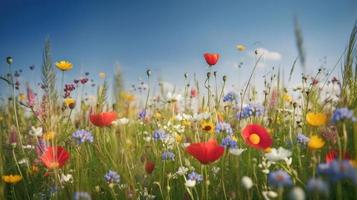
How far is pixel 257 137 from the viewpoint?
5.44 ft

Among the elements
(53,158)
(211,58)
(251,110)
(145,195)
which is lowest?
(145,195)

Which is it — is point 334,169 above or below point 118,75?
below

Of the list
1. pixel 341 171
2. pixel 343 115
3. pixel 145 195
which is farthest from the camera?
pixel 145 195

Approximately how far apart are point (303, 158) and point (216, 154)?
0.73m

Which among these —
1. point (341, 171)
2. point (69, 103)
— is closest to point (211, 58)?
point (69, 103)

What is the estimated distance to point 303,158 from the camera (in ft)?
6.68

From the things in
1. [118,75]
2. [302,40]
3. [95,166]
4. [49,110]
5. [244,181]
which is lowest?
[95,166]

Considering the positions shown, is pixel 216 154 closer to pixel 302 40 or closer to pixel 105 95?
pixel 302 40

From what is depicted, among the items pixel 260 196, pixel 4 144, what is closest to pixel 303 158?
pixel 260 196

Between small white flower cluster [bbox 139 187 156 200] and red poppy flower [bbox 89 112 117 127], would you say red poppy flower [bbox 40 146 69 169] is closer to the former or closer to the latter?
red poppy flower [bbox 89 112 117 127]

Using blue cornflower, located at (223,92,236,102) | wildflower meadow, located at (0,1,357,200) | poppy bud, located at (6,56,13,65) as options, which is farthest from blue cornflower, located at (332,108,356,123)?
poppy bud, located at (6,56,13,65)

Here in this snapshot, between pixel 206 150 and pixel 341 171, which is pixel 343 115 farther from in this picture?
pixel 206 150

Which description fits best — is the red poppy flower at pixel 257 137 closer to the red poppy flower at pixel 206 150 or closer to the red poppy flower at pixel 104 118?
the red poppy flower at pixel 206 150

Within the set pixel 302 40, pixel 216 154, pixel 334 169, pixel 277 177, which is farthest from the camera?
pixel 216 154
